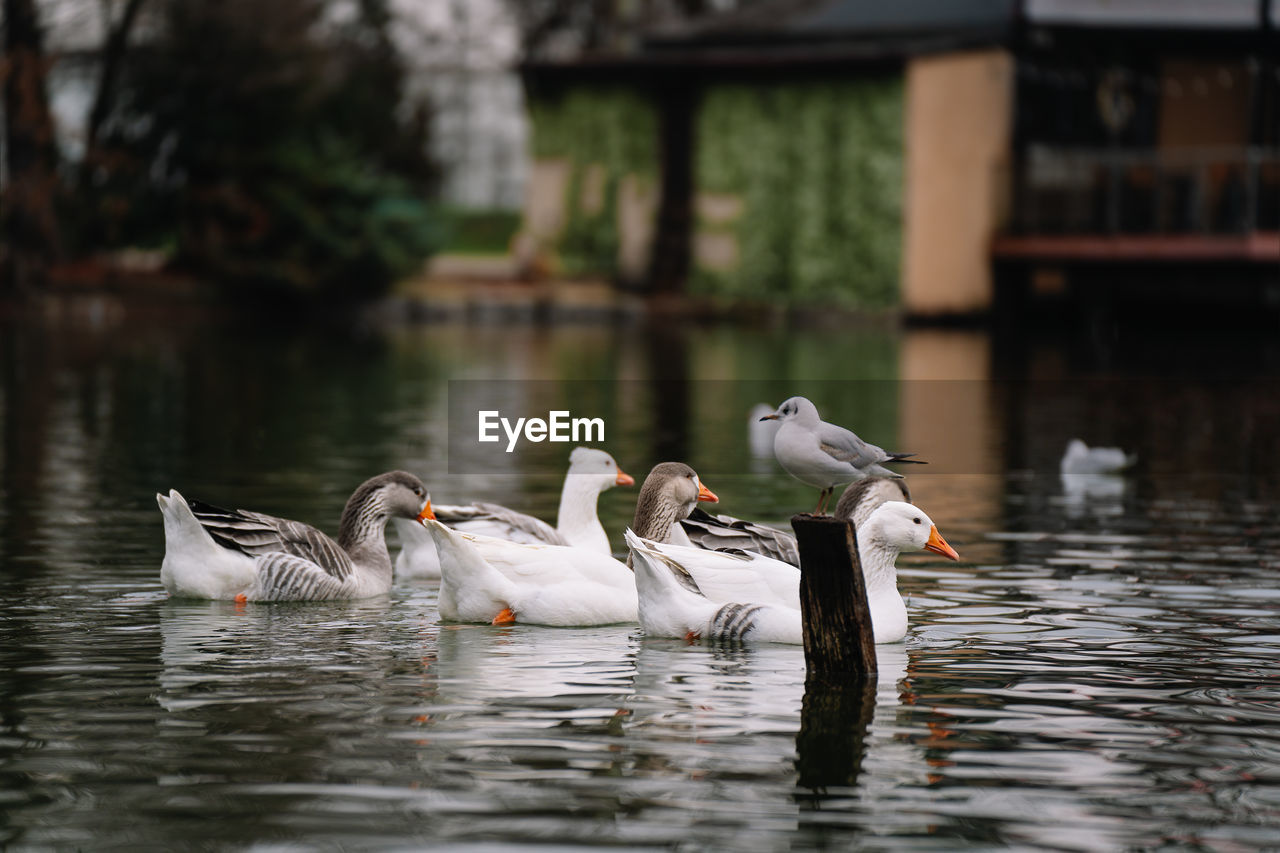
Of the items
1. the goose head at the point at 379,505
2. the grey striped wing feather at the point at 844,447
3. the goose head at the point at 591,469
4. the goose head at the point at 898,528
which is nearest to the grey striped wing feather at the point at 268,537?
the goose head at the point at 379,505

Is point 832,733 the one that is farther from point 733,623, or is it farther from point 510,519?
point 510,519

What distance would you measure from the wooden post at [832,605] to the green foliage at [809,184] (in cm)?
3754

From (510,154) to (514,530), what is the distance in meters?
63.5

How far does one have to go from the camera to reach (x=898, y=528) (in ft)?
35.2

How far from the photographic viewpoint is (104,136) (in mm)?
52750

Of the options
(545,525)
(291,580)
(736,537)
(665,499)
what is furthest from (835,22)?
(291,580)

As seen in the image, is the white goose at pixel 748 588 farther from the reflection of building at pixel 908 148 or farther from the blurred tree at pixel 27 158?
the blurred tree at pixel 27 158

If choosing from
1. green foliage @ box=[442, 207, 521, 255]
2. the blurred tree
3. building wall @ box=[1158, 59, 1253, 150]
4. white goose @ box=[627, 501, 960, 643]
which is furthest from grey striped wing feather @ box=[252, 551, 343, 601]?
green foliage @ box=[442, 207, 521, 255]

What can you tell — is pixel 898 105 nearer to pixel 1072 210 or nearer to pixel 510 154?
pixel 1072 210

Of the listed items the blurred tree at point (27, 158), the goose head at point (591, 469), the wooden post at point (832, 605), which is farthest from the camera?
the blurred tree at point (27, 158)

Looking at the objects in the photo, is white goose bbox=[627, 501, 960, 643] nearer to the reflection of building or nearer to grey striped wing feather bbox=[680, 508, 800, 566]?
grey striped wing feather bbox=[680, 508, 800, 566]

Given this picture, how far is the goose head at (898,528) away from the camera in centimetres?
1073

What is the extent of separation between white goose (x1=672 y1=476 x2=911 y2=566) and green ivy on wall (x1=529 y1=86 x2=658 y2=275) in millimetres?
39525

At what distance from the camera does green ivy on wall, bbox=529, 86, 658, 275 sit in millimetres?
51250
